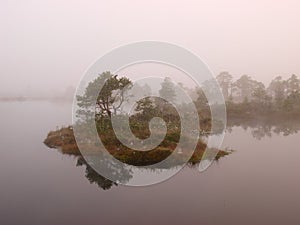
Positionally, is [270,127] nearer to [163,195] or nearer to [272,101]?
[272,101]

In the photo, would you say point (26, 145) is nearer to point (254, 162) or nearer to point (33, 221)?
point (33, 221)

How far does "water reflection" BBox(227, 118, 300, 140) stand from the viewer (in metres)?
19.9

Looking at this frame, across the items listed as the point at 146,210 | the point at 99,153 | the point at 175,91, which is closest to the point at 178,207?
the point at 146,210

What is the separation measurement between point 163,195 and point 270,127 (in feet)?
50.3

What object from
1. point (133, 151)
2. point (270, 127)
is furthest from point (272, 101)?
point (133, 151)

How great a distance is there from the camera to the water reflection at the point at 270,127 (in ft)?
65.4

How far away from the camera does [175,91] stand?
73.5ft

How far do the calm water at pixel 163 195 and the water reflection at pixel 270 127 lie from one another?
5.89m

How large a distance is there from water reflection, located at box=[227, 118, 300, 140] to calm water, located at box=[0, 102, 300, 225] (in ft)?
19.3

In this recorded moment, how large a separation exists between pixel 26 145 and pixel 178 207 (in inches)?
441

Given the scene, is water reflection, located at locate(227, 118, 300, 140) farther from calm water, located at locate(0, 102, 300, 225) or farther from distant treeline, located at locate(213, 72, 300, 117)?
calm water, located at locate(0, 102, 300, 225)

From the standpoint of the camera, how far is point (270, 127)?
22.7m

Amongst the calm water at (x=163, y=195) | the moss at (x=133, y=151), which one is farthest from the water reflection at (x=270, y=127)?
the moss at (x=133, y=151)

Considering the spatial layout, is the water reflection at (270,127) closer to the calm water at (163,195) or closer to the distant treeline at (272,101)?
the distant treeline at (272,101)
